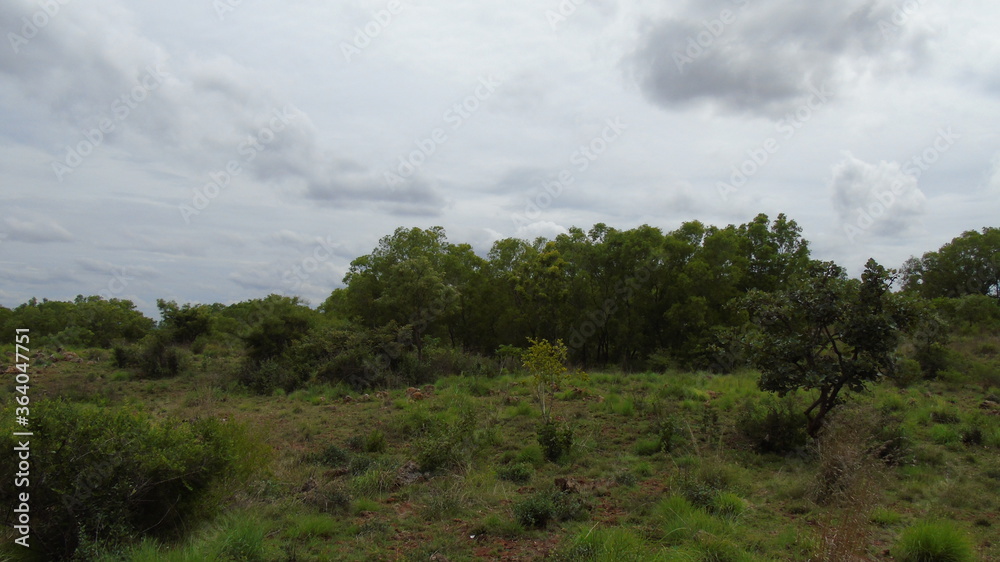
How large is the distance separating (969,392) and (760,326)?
9138mm

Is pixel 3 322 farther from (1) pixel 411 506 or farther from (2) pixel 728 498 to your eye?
(2) pixel 728 498

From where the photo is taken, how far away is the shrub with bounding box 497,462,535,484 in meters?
7.66

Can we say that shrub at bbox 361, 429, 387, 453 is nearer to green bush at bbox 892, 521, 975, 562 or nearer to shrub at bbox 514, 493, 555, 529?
shrub at bbox 514, 493, 555, 529

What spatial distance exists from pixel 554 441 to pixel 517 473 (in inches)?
45.7

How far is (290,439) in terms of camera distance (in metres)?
10.3

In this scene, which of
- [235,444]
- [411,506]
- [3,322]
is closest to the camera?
[235,444]

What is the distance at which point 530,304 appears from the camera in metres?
24.8

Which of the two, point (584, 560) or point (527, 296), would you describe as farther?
point (527, 296)

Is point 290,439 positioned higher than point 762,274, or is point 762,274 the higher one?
point 762,274

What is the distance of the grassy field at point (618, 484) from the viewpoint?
4.97 m

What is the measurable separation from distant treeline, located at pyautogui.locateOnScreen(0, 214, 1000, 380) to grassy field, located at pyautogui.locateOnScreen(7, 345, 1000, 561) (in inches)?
259

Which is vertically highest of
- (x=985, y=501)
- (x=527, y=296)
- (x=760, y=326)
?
(x=527, y=296)

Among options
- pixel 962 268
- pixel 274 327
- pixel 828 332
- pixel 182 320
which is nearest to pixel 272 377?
pixel 274 327

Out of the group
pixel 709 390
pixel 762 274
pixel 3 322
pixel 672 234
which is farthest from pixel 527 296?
pixel 3 322
